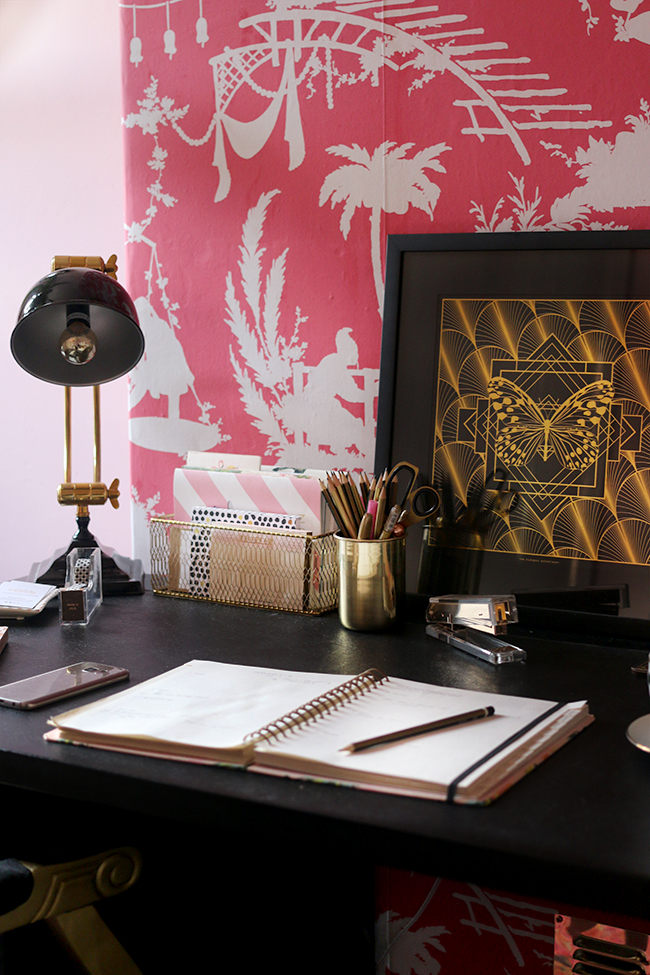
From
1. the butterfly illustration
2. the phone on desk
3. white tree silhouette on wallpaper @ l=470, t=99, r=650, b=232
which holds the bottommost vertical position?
the phone on desk

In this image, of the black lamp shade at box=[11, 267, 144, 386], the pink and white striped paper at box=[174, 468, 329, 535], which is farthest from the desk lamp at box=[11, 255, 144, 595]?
the pink and white striped paper at box=[174, 468, 329, 535]

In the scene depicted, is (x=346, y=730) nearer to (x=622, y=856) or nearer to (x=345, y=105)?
(x=622, y=856)

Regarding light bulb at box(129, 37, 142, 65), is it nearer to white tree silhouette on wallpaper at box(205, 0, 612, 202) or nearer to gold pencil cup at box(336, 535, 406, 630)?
white tree silhouette on wallpaper at box(205, 0, 612, 202)

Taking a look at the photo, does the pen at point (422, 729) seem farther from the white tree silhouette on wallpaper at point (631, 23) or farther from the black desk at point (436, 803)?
the white tree silhouette on wallpaper at point (631, 23)

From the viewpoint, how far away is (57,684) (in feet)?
2.97

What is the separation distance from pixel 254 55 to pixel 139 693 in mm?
1082

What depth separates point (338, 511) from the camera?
115 centimetres

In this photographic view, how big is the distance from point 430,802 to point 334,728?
0.13 m

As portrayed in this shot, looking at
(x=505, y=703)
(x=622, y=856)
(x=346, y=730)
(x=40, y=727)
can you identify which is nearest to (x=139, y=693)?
(x=40, y=727)

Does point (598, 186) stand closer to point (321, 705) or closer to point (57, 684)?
point (321, 705)

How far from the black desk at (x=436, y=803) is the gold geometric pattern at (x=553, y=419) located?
0.19 m

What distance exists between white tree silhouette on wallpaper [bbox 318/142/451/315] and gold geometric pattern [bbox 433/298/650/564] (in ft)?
0.60

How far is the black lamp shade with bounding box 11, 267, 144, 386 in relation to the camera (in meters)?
1.20

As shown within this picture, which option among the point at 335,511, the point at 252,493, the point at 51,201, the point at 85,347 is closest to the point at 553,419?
the point at 335,511
